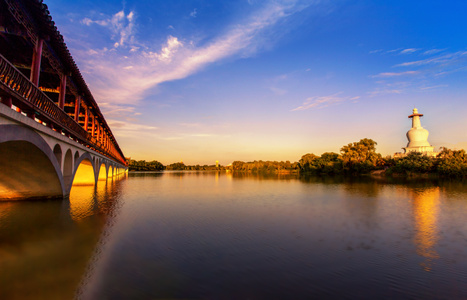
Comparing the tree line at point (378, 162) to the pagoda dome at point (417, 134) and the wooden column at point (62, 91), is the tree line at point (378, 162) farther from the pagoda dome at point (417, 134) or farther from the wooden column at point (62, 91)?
the wooden column at point (62, 91)

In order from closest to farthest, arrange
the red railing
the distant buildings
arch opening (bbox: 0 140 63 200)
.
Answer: the red railing < arch opening (bbox: 0 140 63 200) < the distant buildings

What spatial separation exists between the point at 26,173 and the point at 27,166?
1.03m

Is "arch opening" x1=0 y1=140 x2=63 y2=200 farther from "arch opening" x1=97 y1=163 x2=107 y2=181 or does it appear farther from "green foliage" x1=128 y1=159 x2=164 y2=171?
"green foliage" x1=128 y1=159 x2=164 y2=171

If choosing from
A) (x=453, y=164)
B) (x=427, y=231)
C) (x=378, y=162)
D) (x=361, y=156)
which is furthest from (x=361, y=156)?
(x=427, y=231)

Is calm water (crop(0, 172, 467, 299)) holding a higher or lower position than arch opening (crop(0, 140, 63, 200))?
lower

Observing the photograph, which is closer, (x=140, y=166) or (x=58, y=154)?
(x=58, y=154)

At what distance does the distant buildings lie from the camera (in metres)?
55.0

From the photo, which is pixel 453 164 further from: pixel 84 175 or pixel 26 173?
pixel 26 173

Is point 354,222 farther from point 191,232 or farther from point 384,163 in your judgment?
point 384,163

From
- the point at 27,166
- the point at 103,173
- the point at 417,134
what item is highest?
the point at 417,134

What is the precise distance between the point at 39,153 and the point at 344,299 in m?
12.0

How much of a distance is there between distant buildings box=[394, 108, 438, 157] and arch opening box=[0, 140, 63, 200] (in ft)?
215

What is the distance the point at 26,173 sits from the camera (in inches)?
455

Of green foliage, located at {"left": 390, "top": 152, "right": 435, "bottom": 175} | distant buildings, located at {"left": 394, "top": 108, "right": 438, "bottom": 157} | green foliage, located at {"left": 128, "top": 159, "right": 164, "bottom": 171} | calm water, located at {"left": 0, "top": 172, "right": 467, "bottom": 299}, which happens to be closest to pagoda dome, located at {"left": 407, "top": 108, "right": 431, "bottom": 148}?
distant buildings, located at {"left": 394, "top": 108, "right": 438, "bottom": 157}
